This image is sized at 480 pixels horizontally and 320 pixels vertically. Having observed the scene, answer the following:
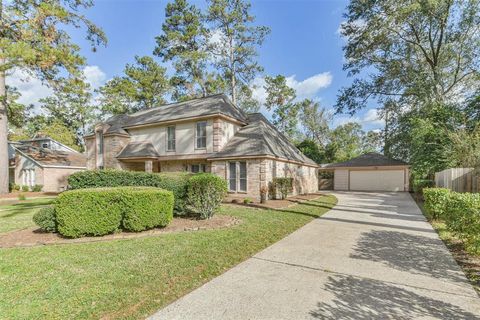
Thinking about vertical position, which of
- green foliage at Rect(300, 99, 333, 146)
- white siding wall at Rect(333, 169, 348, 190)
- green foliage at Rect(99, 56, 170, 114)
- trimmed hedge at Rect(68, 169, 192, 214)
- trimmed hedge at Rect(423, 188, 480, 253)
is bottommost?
white siding wall at Rect(333, 169, 348, 190)

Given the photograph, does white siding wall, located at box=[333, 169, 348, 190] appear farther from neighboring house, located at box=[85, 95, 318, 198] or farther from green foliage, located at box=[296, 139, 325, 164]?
neighboring house, located at box=[85, 95, 318, 198]

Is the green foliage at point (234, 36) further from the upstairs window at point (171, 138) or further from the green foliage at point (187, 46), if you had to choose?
the upstairs window at point (171, 138)

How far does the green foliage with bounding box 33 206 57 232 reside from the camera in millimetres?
6902

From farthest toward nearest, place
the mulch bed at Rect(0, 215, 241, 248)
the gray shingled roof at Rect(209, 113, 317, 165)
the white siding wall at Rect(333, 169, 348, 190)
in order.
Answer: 1. the white siding wall at Rect(333, 169, 348, 190)
2. the gray shingled roof at Rect(209, 113, 317, 165)
3. the mulch bed at Rect(0, 215, 241, 248)

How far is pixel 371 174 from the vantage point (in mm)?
25016

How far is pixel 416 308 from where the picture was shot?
3.29 meters

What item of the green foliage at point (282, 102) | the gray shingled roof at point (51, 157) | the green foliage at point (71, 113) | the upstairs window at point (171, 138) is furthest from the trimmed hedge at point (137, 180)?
the green foliage at point (71, 113)

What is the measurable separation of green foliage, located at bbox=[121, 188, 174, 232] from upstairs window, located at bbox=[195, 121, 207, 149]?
30.0 ft

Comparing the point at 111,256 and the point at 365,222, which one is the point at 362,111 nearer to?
the point at 365,222

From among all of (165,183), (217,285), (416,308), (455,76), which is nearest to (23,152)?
(165,183)

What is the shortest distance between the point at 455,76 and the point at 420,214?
16874 mm

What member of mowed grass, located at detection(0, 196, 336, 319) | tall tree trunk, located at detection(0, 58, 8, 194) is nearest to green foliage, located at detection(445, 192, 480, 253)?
mowed grass, located at detection(0, 196, 336, 319)

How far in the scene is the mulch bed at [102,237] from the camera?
20.4 feet

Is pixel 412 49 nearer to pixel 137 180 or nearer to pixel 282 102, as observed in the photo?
pixel 282 102
